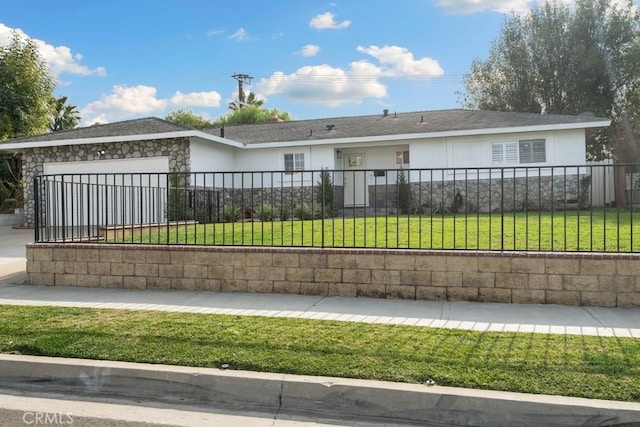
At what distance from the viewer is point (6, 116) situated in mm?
16703

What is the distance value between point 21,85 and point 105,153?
3316mm

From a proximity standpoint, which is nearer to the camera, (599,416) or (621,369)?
(599,416)

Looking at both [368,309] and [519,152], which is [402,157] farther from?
[368,309]

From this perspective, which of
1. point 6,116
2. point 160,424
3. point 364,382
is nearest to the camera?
point 160,424

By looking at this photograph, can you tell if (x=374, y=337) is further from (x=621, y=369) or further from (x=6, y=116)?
(x=6, y=116)

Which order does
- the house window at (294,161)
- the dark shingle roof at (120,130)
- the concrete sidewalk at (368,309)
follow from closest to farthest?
the concrete sidewalk at (368,309) < the dark shingle roof at (120,130) < the house window at (294,161)

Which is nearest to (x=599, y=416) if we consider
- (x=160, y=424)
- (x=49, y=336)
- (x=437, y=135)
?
(x=160, y=424)

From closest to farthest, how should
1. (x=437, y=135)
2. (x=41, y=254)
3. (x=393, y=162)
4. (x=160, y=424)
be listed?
(x=160, y=424) < (x=41, y=254) < (x=437, y=135) < (x=393, y=162)

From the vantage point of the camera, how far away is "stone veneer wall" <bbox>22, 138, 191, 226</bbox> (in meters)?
17.2

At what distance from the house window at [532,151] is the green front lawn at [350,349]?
1403 cm

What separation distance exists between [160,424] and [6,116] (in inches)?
656

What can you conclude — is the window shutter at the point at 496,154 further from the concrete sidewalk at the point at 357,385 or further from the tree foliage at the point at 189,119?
the tree foliage at the point at 189,119

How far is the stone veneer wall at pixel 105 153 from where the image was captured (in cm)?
1725

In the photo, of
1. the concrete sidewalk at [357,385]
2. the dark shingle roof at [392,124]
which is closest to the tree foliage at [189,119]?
the dark shingle roof at [392,124]
